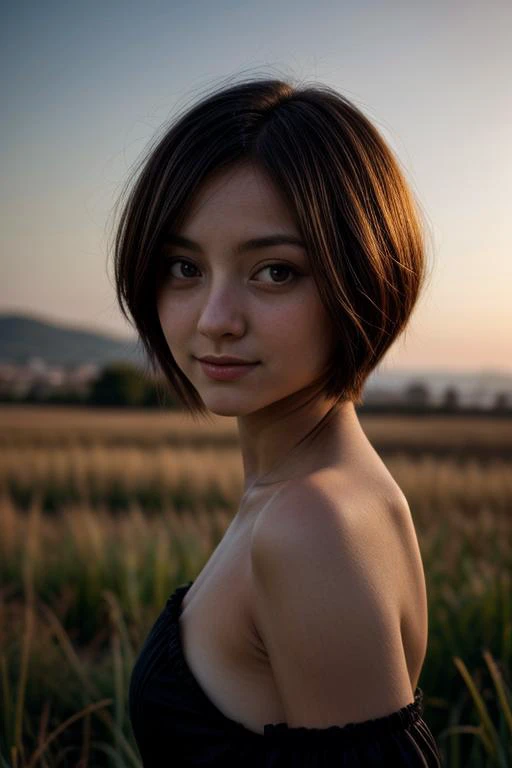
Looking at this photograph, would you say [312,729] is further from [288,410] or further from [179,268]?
[179,268]

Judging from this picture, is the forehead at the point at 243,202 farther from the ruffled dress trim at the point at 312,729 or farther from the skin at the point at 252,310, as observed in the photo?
the ruffled dress trim at the point at 312,729

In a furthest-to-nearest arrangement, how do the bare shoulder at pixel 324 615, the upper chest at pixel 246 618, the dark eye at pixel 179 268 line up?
the dark eye at pixel 179 268 → the upper chest at pixel 246 618 → the bare shoulder at pixel 324 615

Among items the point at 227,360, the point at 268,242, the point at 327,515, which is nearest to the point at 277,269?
the point at 268,242

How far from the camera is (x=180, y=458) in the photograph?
8.16m

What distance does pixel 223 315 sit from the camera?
3.92ft

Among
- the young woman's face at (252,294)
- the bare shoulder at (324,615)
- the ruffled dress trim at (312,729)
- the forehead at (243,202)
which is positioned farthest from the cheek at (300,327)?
the ruffled dress trim at (312,729)

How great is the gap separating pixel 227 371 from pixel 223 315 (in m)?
0.10

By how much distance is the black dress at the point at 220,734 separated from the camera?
1092mm

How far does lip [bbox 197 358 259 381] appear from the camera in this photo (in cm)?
124

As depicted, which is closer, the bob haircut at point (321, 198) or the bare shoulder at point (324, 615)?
the bare shoulder at point (324, 615)

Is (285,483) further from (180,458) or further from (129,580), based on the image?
(180,458)

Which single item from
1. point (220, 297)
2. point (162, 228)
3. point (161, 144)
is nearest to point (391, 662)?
point (220, 297)

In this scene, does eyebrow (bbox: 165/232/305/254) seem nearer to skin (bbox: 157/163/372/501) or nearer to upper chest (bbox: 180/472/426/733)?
skin (bbox: 157/163/372/501)

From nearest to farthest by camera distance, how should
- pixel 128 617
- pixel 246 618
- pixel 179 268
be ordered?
pixel 246 618, pixel 179 268, pixel 128 617
